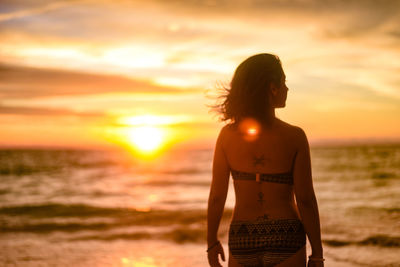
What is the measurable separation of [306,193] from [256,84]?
697mm

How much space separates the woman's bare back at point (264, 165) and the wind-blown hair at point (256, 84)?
0.37ft

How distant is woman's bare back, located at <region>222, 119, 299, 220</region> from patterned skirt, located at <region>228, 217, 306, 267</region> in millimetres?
46

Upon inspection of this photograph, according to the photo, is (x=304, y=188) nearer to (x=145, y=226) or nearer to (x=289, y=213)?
(x=289, y=213)

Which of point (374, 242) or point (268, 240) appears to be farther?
point (374, 242)

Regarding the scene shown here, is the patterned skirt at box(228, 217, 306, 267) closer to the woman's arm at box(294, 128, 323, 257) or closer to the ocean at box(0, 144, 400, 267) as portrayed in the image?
the woman's arm at box(294, 128, 323, 257)

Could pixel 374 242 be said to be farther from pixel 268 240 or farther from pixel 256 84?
pixel 256 84

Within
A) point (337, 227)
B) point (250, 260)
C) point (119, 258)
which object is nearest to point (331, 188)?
point (337, 227)

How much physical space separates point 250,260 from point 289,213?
1.21 feet

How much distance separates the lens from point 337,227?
10.7m

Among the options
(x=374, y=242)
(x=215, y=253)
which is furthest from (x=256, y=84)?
(x=374, y=242)

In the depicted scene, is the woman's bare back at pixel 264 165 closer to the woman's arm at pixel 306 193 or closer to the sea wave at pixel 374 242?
the woman's arm at pixel 306 193

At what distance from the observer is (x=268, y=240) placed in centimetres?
262

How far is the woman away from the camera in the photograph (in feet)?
8.38

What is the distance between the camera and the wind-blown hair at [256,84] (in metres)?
2.54
